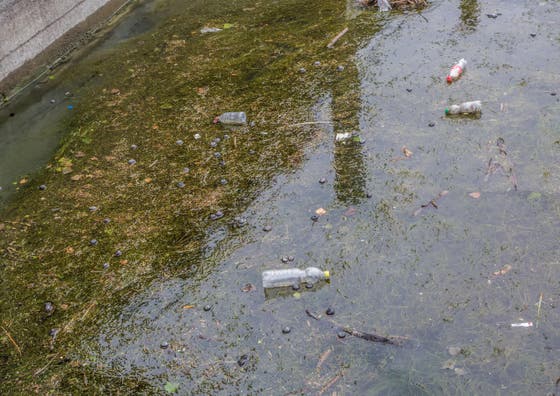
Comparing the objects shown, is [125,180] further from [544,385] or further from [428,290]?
[544,385]

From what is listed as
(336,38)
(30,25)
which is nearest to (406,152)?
(336,38)

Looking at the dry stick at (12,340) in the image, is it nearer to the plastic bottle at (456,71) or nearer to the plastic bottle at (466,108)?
the plastic bottle at (466,108)

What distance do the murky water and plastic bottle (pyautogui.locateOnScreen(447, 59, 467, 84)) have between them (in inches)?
5.2

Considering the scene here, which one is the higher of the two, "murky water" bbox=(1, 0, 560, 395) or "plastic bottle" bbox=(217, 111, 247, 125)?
"plastic bottle" bbox=(217, 111, 247, 125)

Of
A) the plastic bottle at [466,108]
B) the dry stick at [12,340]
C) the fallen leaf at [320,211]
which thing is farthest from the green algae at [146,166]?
the plastic bottle at [466,108]

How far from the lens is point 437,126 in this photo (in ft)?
17.1

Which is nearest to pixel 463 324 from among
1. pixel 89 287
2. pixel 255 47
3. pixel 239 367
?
pixel 239 367

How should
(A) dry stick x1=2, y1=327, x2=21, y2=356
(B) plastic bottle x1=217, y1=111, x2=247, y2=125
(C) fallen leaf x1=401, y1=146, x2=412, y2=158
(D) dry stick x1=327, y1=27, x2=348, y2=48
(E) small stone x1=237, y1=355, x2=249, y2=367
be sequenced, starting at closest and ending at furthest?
1. (E) small stone x1=237, y1=355, x2=249, y2=367
2. (A) dry stick x1=2, y1=327, x2=21, y2=356
3. (C) fallen leaf x1=401, y1=146, x2=412, y2=158
4. (B) plastic bottle x1=217, y1=111, x2=247, y2=125
5. (D) dry stick x1=327, y1=27, x2=348, y2=48

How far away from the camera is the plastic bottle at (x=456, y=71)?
19.0ft

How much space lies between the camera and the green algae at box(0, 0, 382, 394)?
3.90 m

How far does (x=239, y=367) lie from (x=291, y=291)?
71 cm

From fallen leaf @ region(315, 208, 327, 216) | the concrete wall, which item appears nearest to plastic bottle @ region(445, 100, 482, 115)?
fallen leaf @ region(315, 208, 327, 216)

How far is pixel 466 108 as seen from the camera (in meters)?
5.29

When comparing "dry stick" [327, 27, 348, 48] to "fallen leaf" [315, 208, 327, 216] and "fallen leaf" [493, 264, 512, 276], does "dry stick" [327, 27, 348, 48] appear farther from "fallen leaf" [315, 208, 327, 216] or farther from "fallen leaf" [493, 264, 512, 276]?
"fallen leaf" [493, 264, 512, 276]
